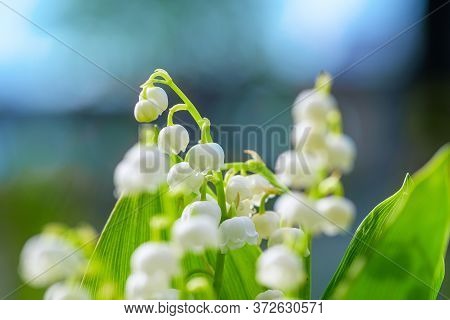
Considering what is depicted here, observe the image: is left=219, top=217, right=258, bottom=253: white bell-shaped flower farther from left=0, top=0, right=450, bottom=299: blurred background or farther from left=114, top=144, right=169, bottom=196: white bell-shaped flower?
left=0, top=0, right=450, bottom=299: blurred background

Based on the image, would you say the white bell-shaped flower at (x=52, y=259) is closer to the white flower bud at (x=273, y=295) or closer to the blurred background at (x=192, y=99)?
the white flower bud at (x=273, y=295)

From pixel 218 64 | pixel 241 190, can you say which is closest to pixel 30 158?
pixel 218 64

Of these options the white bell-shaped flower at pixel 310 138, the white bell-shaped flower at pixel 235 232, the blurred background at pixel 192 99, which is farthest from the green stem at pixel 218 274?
the blurred background at pixel 192 99

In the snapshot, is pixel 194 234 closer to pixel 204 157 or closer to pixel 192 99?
pixel 204 157

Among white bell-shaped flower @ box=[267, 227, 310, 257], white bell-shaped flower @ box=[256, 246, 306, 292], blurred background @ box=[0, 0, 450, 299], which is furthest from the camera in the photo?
blurred background @ box=[0, 0, 450, 299]

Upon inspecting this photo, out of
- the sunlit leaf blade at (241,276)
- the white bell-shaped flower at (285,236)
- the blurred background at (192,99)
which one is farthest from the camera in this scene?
the blurred background at (192,99)

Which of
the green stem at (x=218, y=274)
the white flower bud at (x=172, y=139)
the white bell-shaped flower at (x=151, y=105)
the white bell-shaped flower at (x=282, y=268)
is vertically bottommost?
the white bell-shaped flower at (x=282, y=268)

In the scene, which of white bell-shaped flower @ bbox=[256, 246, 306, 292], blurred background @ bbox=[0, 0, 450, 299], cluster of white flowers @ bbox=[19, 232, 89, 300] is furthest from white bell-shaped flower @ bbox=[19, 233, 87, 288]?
blurred background @ bbox=[0, 0, 450, 299]
